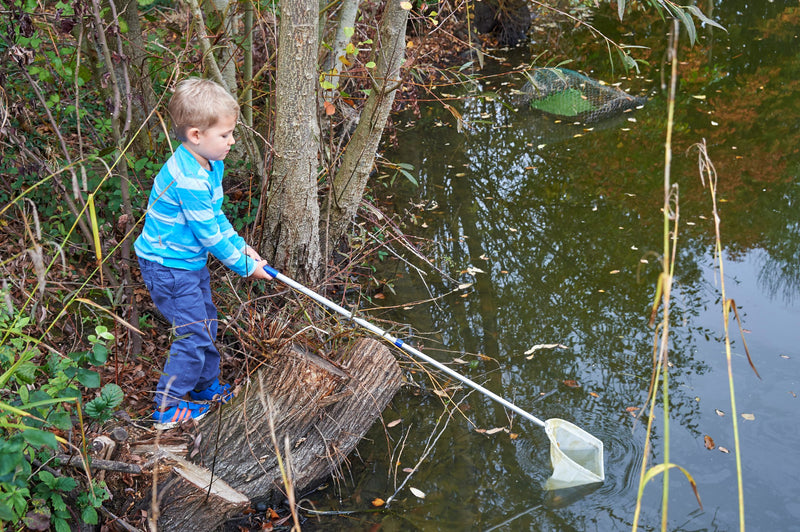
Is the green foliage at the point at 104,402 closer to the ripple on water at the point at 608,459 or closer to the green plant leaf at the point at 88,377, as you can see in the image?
the green plant leaf at the point at 88,377

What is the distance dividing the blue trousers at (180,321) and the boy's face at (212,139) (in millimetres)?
544

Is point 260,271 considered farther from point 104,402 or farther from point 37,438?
point 37,438

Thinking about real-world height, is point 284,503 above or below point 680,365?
below

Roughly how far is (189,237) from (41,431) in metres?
1.21

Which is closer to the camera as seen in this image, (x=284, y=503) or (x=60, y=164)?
(x=284, y=503)

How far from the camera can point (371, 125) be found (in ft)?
12.7

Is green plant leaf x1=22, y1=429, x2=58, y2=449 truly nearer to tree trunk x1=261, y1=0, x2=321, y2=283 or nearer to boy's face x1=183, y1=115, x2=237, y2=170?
boy's face x1=183, y1=115, x2=237, y2=170

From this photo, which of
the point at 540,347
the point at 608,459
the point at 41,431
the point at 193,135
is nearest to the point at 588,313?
the point at 540,347

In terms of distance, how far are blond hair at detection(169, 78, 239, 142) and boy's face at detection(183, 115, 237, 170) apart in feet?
0.06

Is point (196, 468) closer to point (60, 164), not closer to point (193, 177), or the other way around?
point (193, 177)

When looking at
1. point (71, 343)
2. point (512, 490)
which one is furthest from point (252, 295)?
point (512, 490)

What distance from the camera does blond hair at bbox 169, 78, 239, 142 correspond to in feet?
8.93

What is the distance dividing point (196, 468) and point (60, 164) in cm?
186

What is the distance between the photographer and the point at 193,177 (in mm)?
2789
